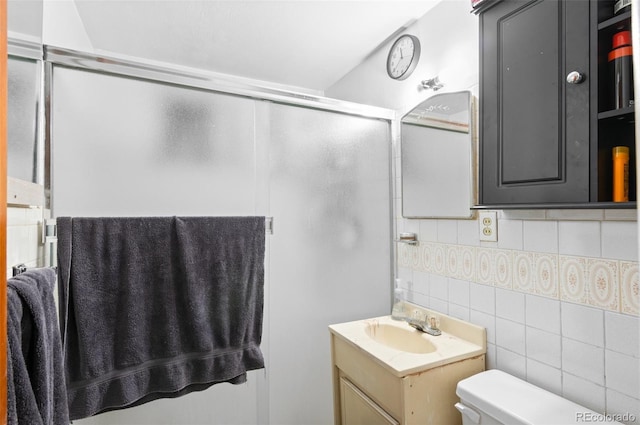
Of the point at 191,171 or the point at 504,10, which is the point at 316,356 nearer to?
the point at 191,171

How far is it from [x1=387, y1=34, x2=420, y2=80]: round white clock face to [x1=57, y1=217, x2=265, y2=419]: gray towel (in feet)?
3.87

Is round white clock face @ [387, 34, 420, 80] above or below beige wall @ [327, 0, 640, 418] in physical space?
above

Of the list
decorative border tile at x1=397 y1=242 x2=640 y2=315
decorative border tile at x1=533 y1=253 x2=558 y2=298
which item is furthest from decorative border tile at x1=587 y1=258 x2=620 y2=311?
decorative border tile at x1=533 y1=253 x2=558 y2=298

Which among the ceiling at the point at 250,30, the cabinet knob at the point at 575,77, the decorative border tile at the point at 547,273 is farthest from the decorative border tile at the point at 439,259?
the ceiling at the point at 250,30

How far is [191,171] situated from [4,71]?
100cm

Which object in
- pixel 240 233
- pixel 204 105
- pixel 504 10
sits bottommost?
pixel 240 233

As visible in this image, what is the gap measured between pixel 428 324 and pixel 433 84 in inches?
45.7

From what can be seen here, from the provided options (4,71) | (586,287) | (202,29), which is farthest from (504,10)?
(202,29)

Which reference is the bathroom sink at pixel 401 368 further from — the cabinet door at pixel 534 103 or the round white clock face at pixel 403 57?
the round white clock face at pixel 403 57

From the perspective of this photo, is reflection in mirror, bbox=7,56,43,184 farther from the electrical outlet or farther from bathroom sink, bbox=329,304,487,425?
the electrical outlet

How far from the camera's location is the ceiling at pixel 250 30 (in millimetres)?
1664

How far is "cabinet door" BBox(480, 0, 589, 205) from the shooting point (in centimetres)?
88

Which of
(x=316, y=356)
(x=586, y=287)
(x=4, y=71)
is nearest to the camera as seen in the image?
(x=4, y=71)

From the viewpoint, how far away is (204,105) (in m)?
1.35
